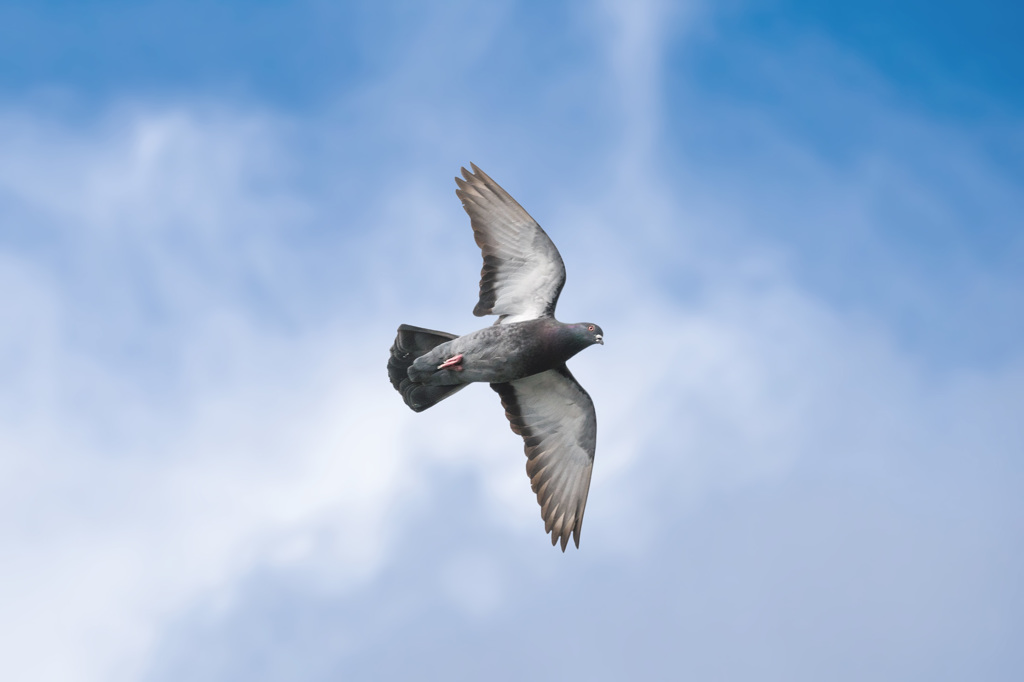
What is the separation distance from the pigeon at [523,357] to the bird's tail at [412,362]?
0.02 metres

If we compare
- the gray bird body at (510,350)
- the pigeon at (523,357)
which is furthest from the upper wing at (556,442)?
the gray bird body at (510,350)

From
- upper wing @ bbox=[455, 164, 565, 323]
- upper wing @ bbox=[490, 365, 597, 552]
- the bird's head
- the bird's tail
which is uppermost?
upper wing @ bbox=[455, 164, 565, 323]

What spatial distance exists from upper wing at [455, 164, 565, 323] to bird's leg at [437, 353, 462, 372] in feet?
2.77

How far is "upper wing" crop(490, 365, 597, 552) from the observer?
1839 centimetres

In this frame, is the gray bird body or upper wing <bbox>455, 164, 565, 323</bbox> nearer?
the gray bird body

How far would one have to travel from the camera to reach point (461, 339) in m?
17.7

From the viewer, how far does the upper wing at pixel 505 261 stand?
703 inches

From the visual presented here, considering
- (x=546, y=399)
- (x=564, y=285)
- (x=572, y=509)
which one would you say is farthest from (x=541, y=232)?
(x=572, y=509)

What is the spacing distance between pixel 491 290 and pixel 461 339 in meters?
0.94

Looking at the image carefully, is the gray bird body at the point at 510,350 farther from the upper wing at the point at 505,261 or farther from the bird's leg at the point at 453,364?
the upper wing at the point at 505,261

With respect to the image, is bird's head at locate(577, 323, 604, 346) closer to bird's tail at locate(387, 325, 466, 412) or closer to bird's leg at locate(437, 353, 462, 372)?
bird's leg at locate(437, 353, 462, 372)

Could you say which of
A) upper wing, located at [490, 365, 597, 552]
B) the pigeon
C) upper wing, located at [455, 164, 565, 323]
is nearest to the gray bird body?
the pigeon

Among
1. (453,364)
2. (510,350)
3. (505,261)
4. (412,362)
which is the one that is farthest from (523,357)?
(412,362)

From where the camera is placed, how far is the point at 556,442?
61.1ft
